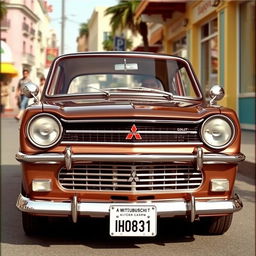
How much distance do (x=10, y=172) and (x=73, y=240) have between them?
12.9 feet

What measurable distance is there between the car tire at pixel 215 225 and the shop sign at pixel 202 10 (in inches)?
448

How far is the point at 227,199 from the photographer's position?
12.6ft

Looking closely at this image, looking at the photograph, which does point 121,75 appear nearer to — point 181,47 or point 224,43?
point 224,43

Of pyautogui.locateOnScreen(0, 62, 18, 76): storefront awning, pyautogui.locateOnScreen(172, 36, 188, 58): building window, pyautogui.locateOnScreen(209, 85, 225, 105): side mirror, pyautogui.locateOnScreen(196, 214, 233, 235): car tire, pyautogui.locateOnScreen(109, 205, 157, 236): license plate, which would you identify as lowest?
pyautogui.locateOnScreen(196, 214, 233, 235): car tire

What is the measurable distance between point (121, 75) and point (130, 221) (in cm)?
206

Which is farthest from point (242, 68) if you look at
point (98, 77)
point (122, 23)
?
point (122, 23)

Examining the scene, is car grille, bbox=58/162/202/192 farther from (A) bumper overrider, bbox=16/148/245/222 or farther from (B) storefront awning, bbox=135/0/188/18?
(B) storefront awning, bbox=135/0/188/18

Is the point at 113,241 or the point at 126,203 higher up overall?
the point at 126,203

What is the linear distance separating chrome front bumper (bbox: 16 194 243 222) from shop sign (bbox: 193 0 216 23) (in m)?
11.9

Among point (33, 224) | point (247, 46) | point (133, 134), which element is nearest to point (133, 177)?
point (133, 134)

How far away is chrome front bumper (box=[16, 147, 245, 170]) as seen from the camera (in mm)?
3566

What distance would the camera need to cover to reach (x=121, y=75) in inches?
206

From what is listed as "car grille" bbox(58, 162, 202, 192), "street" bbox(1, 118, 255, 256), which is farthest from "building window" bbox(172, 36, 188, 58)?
"car grille" bbox(58, 162, 202, 192)

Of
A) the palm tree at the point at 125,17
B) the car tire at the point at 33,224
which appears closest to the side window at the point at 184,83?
the car tire at the point at 33,224
